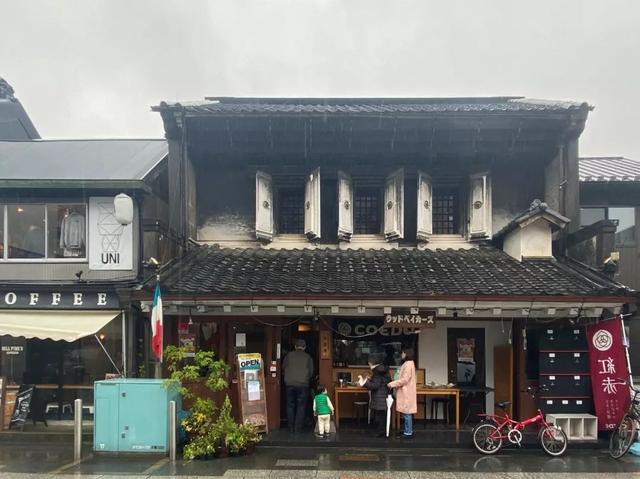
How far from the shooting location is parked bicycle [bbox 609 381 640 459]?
945cm

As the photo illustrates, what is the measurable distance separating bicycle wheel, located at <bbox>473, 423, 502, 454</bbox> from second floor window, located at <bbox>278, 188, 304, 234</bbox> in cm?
628

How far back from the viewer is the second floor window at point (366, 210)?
13.5m

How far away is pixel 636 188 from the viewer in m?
14.0

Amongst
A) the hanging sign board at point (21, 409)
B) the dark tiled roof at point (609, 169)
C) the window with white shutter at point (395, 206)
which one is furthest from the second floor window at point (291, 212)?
the dark tiled roof at point (609, 169)

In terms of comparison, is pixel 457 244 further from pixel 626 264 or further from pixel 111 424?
pixel 111 424

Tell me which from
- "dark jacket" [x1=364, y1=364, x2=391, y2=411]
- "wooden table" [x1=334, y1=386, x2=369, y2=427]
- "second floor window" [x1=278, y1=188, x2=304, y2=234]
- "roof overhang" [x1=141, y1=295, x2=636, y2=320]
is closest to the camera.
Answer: "roof overhang" [x1=141, y1=295, x2=636, y2=320]

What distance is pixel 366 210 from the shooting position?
13.6 metres

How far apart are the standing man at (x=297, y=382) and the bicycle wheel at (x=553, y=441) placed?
4593mm

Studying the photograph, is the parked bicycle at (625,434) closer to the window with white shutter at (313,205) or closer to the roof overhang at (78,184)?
the window with white shutter at (313,205)

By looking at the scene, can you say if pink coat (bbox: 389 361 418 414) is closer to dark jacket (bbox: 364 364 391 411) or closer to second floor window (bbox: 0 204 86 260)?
dark jacket (bbox: 364 364 391 411)

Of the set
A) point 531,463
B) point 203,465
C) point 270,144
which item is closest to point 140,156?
point 270,144

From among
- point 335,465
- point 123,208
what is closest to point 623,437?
point 335,465

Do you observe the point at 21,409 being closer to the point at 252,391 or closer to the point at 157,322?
the point at 157,322

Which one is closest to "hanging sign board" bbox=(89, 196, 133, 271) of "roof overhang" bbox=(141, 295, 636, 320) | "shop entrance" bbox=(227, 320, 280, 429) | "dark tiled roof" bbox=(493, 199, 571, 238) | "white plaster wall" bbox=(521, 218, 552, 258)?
"roof overhang" bbox=(141, 295, 636, 320)
